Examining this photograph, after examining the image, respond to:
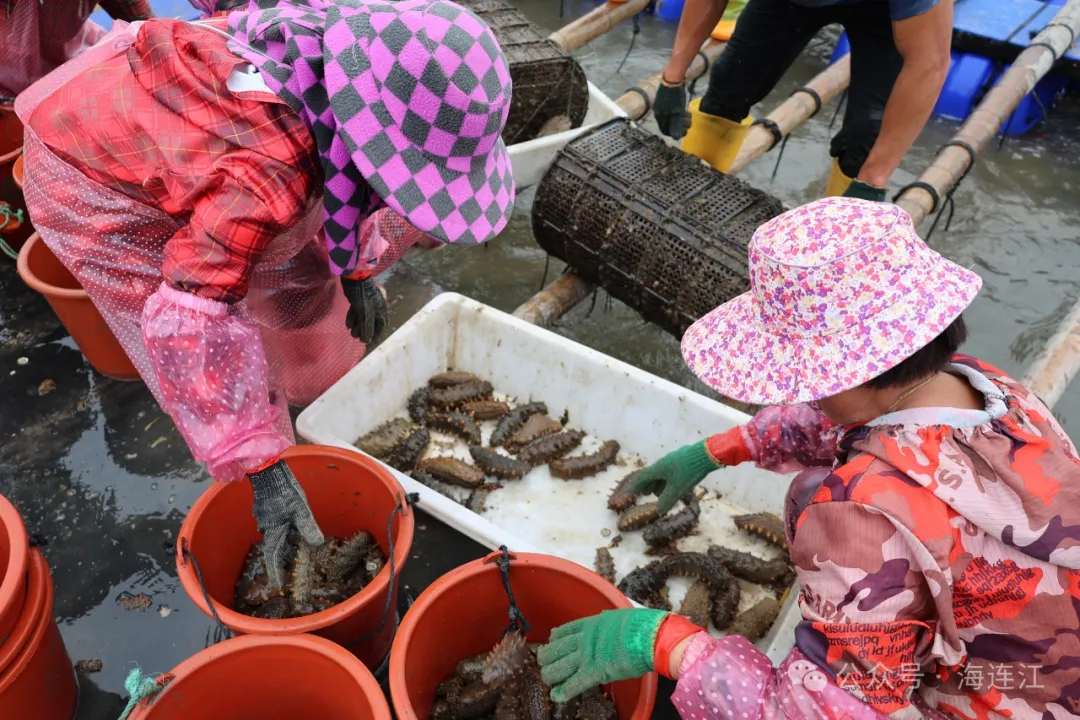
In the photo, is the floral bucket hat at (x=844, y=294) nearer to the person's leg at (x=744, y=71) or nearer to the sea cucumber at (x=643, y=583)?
the sea cucumber at (x=643, y=583)

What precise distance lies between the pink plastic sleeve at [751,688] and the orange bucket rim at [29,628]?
2151mm

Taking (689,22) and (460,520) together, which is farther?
(689,22)

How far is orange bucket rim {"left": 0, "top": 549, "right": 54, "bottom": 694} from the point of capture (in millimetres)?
2301

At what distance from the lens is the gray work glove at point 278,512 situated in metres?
2.57

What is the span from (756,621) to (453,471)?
159 centimetres


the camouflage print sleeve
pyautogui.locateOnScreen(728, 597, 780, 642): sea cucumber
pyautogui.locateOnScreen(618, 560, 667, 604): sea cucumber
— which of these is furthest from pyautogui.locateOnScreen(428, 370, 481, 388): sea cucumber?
the camouflage print sleeve

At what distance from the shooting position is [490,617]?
2758 mm

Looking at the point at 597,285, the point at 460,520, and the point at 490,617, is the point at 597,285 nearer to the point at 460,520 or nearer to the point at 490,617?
the point at 460,520

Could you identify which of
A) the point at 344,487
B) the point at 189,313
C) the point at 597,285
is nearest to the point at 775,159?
the point at 597,285

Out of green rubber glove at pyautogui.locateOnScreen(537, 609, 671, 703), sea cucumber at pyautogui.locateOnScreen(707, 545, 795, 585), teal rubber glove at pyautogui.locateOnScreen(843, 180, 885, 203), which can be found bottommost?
sea cucumber at pyautogui.locateOnScreen(707, 545, 795, 585)

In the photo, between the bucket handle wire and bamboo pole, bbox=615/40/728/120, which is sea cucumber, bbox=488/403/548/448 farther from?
bamboo pole, bbox=615/40/728/120

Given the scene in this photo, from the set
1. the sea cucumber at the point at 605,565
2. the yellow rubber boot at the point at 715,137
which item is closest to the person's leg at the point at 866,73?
the yellow rubber boot at the point at 715,137

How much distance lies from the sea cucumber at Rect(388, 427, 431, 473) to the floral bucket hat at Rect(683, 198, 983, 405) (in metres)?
2.24

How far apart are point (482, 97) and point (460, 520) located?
1.77 meters
